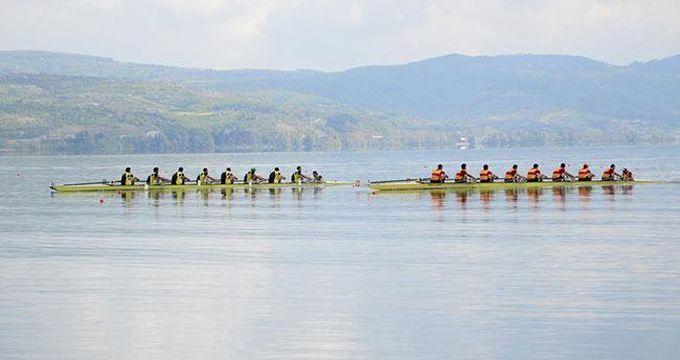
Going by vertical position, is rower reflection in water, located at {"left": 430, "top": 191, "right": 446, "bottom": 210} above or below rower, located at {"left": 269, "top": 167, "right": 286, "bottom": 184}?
below

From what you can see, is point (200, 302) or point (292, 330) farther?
point (200, 302)

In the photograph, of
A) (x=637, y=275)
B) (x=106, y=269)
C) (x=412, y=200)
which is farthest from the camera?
(x=412, y=200)

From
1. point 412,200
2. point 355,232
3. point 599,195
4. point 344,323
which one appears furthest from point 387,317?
point 599,195

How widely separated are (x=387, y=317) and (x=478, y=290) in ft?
15.0

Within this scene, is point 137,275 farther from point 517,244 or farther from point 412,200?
point 412,200

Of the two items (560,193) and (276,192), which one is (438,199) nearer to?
(560,193)

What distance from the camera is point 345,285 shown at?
109ft

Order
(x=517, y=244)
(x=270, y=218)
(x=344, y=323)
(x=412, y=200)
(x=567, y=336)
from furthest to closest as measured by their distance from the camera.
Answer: (x=412, y=200) → (x=270, y=218) → (x=517, y=244) → (x=344, y=323) → (x=567, y=336)

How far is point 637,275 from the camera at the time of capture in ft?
114

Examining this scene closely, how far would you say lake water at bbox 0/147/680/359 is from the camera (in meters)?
25.2

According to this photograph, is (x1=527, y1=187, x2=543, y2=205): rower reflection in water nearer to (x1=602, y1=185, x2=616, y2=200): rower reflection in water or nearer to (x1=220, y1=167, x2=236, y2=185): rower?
(x1=602, y1=185, x2=616, y2=200): rower reflection in water

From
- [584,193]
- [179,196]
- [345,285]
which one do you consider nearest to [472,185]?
[584,193]

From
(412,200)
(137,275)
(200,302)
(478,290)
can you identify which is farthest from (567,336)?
(412,200)

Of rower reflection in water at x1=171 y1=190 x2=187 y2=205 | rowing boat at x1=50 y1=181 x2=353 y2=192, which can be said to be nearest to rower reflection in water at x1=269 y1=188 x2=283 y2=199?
rowing boat at x1=50 y1=181 x2=353 y2=192
